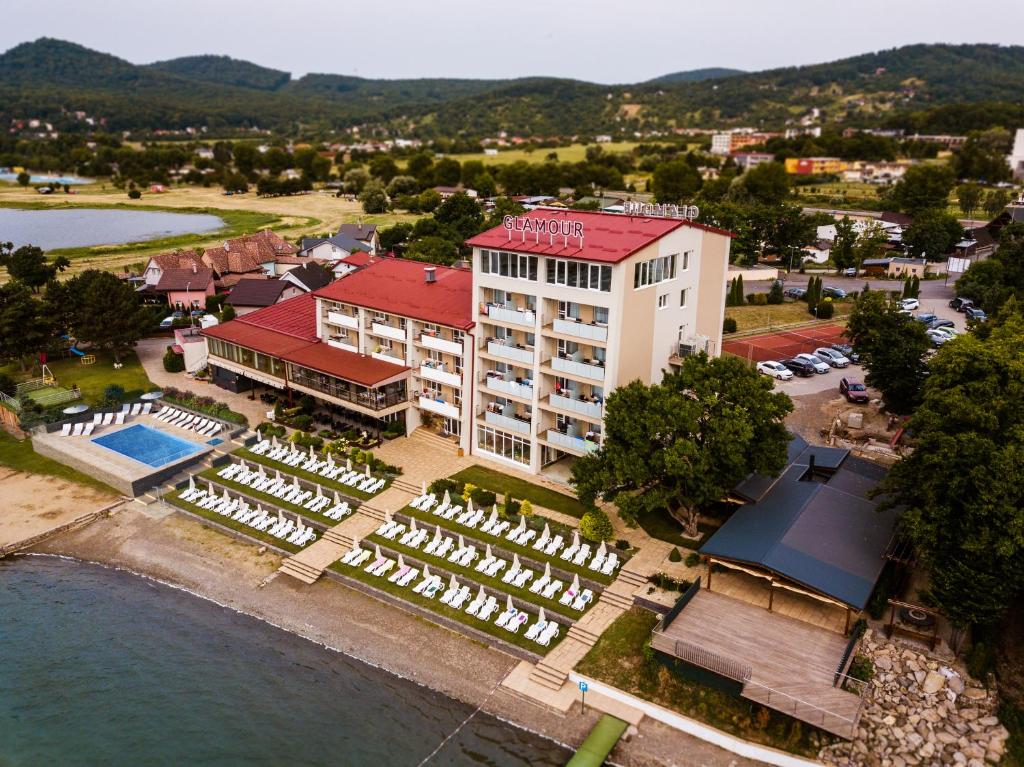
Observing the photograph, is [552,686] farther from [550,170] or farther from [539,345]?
[550,170]

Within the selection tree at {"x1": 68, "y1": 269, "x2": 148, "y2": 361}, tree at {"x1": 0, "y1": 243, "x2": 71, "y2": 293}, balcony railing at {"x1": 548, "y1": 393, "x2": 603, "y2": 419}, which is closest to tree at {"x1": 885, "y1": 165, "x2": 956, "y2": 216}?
balcony railing at {"x1": 548, "y1": 393, "x2": 603, "y2": 419}

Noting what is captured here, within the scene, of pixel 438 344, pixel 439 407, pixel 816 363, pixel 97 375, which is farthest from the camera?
pixel 97 375

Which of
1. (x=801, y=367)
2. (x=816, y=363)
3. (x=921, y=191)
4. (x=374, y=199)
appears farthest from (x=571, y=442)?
(x=374, y=199)

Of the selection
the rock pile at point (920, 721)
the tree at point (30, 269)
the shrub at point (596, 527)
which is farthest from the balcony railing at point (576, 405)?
the tree at point (30, 269)

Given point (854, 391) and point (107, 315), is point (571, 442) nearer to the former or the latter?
point (854, 391)

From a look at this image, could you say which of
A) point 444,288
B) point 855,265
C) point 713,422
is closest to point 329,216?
point 855,265

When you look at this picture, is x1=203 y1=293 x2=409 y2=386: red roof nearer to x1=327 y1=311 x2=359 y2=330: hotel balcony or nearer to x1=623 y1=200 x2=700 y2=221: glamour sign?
x1=327 y1=311 x2=359 y2=330: hotel balcony
